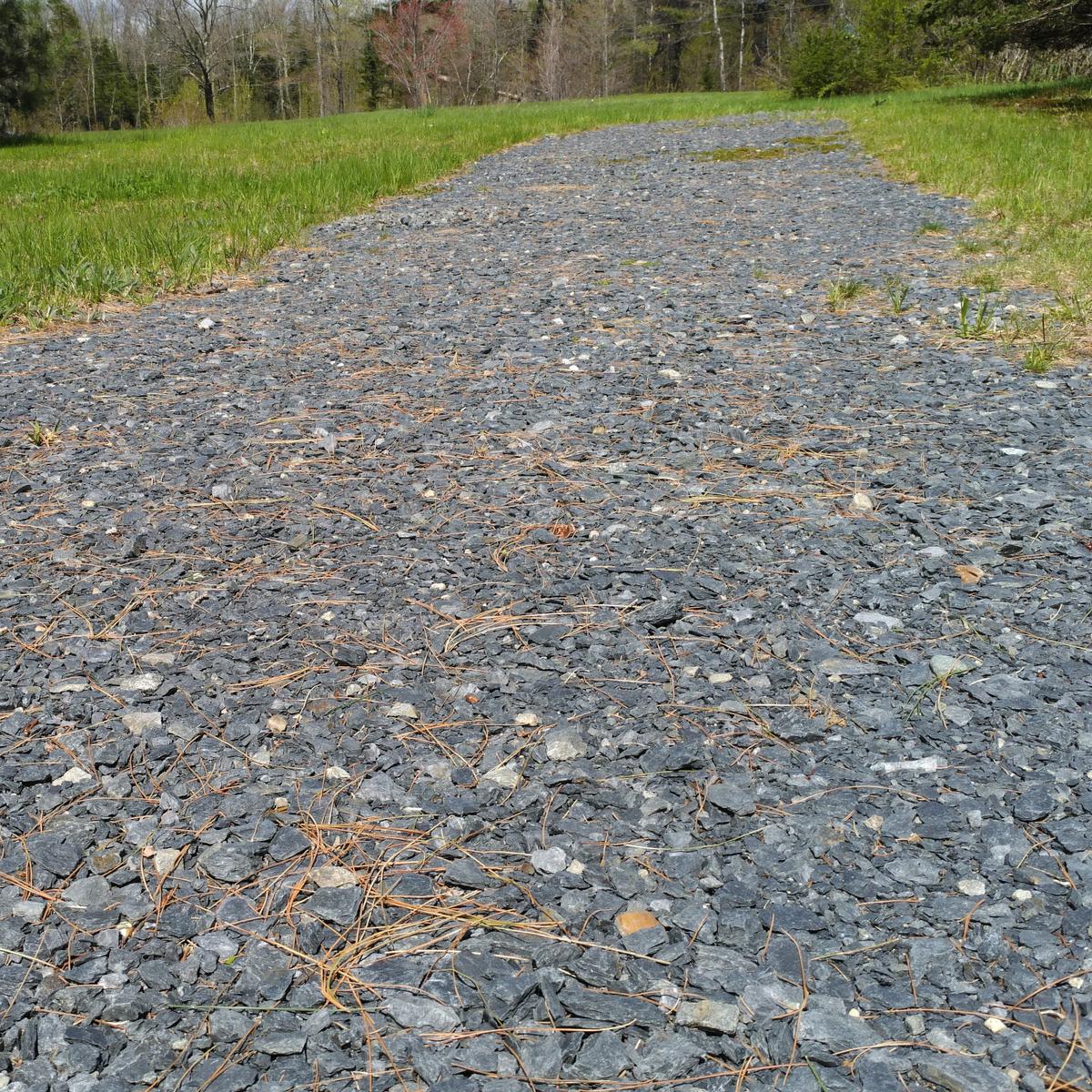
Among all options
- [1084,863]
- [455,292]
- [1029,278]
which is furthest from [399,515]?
[1029,278]

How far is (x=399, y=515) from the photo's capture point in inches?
127

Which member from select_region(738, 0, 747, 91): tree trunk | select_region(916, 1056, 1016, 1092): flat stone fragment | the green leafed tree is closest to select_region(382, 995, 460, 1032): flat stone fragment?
select_region(916, 1056, 1016, 1092): flat stone fragment

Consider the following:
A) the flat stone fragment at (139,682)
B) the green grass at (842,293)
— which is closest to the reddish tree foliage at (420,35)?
the green grass at (842,293)

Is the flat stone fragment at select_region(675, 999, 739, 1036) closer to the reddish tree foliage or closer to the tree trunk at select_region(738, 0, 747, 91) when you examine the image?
the reddish tree foliage

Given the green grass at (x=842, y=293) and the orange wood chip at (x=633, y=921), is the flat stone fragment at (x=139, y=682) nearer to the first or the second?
the orange wood chip at (x=633, y=921)

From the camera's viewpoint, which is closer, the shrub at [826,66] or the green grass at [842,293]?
the green grass at [842,293]

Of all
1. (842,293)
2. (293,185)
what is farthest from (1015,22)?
(842,293)

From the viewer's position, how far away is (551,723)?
2262 millimetres

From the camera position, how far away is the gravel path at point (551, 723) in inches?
61.1

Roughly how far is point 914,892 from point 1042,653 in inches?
36.3

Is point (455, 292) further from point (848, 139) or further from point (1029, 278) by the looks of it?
point (848, 139)

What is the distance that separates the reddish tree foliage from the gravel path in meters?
36.2

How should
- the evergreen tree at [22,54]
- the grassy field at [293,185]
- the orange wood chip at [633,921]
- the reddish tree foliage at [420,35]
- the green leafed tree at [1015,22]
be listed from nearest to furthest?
1. the orange wood chip at [633,921]
2. the grassy field at [293,185]
3. the green leafed tree at [1015,22]
4. the evergreen tree at [22,54]
5. the reddish tree foliage at [420,35]

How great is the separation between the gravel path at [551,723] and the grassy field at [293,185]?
2.04m
